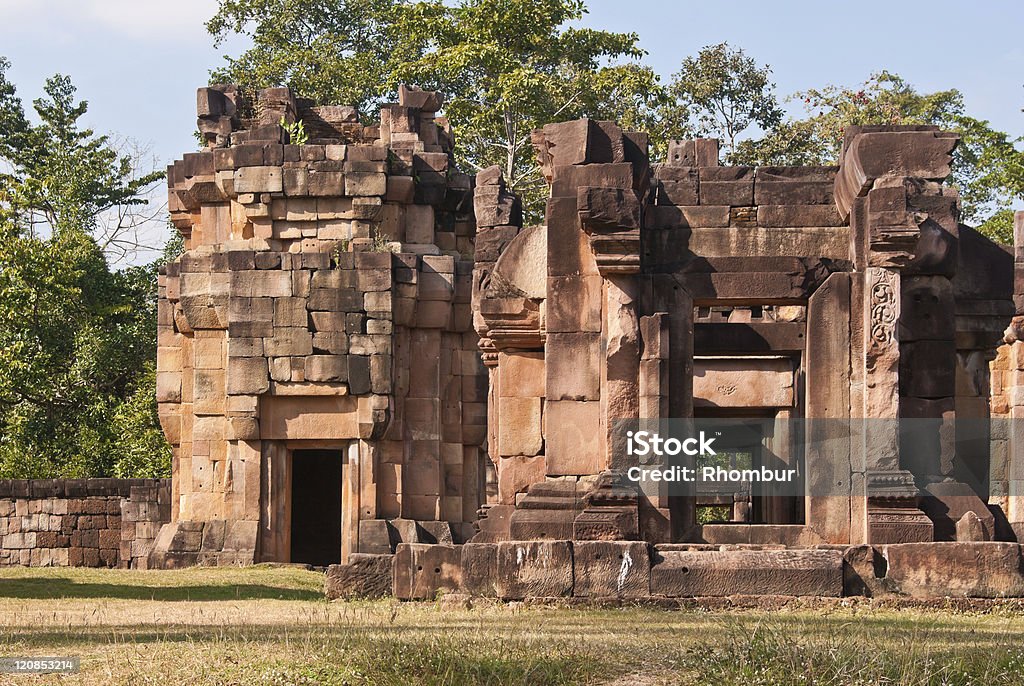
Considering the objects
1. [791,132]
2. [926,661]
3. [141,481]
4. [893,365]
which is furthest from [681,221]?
[791,132]

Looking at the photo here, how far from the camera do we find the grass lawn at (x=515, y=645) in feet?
30.5

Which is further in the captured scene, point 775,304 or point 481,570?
point 775,304

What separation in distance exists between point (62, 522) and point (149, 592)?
29.6ft

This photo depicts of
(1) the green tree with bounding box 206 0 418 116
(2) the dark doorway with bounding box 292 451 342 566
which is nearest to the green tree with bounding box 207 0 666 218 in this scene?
(1) the green tree with bounding box 206 0 418 116

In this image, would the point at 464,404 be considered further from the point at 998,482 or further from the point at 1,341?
the point at 1,341

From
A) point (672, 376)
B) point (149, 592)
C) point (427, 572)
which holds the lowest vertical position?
point (149, 592)

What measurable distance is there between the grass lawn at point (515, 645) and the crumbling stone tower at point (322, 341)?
337 inches

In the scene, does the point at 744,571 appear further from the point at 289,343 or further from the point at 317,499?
the point at 317,499

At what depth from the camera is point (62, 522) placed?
26703mm

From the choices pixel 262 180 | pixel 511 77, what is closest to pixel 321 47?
pixel 511 77

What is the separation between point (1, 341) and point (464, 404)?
1122cm

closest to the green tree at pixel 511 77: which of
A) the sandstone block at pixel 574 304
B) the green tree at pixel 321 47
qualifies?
the green tree at pixel 321 47

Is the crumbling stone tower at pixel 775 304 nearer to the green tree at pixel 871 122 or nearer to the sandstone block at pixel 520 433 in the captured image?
the sandstone block at pixel 520 433

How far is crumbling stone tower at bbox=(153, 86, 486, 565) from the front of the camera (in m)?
23.4
